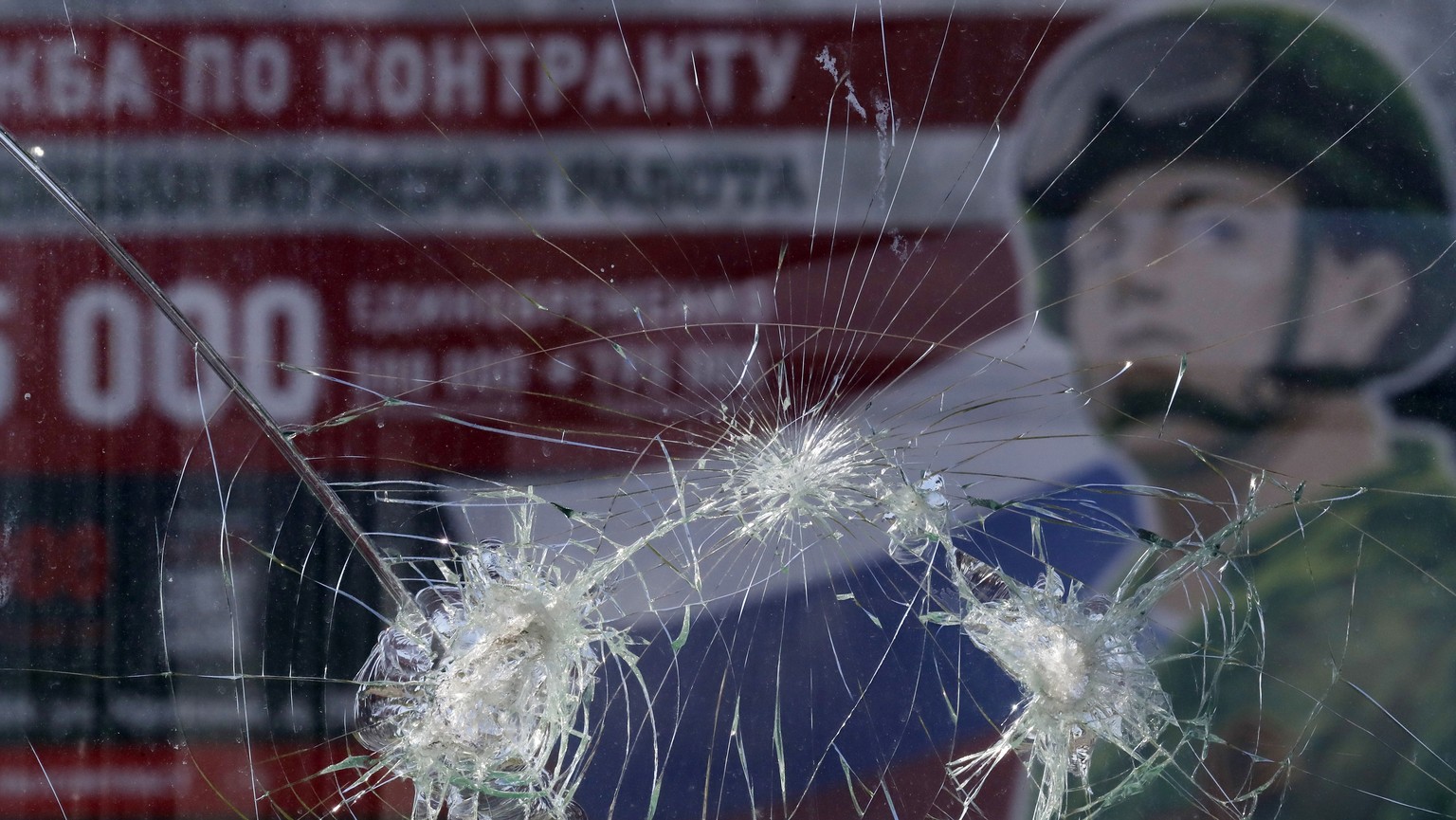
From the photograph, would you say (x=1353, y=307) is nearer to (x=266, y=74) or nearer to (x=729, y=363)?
(x=729, y=363)

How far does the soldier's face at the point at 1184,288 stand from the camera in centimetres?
93

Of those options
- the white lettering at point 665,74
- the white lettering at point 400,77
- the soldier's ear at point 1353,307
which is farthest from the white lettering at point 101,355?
the soldier's ear at point 1353,307

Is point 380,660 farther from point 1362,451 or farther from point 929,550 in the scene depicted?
point 1362,451

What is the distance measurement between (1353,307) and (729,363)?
0.69m

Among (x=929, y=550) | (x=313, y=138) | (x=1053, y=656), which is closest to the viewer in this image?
(x=1053, y=656)

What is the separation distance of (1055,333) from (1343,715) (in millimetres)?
510

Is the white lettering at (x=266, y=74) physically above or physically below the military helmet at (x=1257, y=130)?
above

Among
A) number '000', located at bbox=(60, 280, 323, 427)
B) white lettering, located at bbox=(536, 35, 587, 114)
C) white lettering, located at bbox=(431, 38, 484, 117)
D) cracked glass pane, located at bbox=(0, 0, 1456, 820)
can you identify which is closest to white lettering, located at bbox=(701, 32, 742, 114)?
cracked glass pane, located at bbox=(0, 0, 1456, 820)

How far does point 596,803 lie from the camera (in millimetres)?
902

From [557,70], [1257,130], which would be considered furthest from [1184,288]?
[557,70]

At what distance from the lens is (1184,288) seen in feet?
3.07

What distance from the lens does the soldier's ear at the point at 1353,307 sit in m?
0.94

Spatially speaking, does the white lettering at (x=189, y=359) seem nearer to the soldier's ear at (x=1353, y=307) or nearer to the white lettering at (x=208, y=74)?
the white lettering at (x=208, y=74)

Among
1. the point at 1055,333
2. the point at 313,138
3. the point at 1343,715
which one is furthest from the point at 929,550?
the point at 313,138
